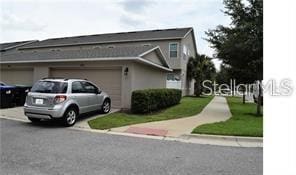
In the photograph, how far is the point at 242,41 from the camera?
1241 cm

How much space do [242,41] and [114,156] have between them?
939 cm

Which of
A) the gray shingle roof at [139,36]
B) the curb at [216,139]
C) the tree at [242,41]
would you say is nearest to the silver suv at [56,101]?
the curb at [216,139]

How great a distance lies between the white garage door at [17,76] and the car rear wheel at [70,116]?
808 centimetres

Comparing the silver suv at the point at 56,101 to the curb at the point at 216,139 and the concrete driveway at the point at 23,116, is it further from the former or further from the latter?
the curb at the point at 216,139

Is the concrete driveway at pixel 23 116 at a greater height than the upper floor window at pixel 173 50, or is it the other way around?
the upper floor window at pixel 173 50

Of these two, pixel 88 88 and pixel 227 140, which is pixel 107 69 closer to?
pixel 88 88

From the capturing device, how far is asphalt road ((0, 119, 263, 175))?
4.70 meters

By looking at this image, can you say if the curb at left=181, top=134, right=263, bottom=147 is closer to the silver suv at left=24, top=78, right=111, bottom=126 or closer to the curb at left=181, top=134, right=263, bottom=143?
the curb at left=181, top=134, right=263, bottom=143

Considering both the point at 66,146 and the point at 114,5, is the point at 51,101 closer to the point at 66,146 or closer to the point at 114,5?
the point at 66,146

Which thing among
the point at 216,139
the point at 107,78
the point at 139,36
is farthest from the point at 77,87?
the point at 139,36

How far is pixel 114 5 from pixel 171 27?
16568 mm

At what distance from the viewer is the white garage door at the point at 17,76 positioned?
16.0 meters
